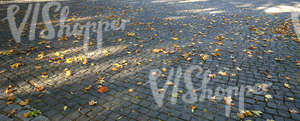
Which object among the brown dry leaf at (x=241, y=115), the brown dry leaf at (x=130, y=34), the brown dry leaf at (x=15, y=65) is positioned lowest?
the brown dry leaf at (x=241, y=115)

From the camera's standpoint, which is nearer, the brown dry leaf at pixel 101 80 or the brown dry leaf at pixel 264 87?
the brown dry leaf at pixel 264 87

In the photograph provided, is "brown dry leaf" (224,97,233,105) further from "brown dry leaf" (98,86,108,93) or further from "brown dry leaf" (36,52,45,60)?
"brown dry leaf" (36,52,45,60)

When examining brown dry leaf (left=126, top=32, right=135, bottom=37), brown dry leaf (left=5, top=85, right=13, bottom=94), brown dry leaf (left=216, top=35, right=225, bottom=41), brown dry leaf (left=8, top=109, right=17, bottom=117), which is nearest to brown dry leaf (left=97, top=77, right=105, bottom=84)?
brown dry leaf (left=8, top=109, right=17, bottom=117)

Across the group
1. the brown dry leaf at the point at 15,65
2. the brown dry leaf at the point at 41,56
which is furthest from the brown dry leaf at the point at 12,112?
the brown dry leaf at the point at 41,56

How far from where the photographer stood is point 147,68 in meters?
5.00

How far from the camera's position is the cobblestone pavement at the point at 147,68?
3.57 m

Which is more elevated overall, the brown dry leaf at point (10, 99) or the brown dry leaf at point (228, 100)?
the brown dry leaf at point (10, 99)

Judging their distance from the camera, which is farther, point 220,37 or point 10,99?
point 220,37

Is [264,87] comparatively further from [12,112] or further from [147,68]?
[12,112]

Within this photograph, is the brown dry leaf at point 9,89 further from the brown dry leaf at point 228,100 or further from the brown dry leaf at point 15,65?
the brown dry leaf at point 228,100

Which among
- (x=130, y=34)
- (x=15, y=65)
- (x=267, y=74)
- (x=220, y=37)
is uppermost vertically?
(x=130, y=34)

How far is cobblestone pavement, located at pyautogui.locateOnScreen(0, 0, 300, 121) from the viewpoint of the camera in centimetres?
357

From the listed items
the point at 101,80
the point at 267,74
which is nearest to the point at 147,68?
the point at 101,80

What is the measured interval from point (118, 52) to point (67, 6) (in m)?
8.10
